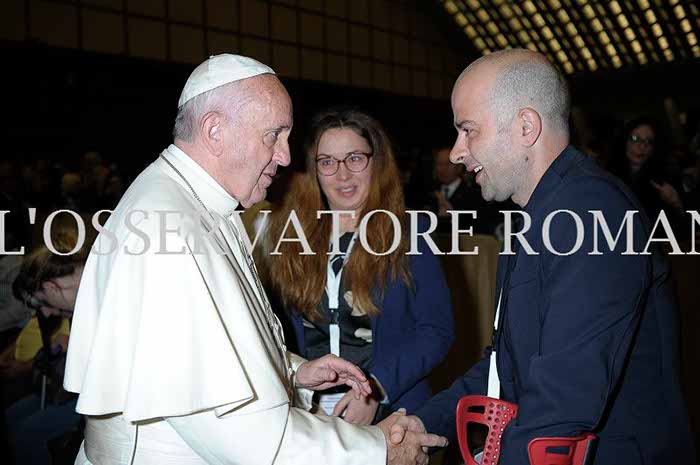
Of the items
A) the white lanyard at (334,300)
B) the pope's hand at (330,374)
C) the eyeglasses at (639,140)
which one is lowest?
the pope's hand at (330,374)

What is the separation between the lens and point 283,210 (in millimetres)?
2969

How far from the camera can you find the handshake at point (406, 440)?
1.75m

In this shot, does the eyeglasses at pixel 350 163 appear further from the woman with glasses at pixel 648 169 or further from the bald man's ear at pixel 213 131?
the woman with glasses at pixel 648 169

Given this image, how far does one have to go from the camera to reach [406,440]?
181 centimetres

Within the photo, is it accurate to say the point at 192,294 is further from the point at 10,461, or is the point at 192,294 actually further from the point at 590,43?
the point at 590,43

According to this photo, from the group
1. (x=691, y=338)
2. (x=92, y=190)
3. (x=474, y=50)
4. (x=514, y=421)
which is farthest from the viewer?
(x=474, y=50)

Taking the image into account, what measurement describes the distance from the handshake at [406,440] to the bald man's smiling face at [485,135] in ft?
2.19

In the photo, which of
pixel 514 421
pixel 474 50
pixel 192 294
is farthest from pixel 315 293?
pixel 474 50

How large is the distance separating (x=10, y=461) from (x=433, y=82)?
45.8 ft

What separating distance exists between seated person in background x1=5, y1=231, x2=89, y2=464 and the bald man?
88.4 inches

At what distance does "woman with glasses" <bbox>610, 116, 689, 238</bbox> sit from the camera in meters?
4.36

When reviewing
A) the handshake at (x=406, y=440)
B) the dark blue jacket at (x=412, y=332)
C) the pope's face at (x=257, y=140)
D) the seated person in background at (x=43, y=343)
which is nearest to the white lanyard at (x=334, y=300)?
the dark blue jacket at (x=412, y=332)

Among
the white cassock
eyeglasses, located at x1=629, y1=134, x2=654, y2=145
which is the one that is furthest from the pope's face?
eyeglasses, located at x1=629, y1=134, x2=654, y2=145

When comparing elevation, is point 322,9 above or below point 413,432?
above
